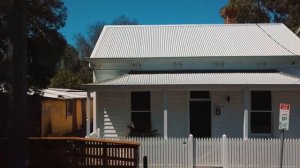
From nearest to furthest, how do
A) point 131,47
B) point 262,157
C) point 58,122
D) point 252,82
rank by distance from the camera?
point 262,157
point 252,82
point 131,47
point 58,122

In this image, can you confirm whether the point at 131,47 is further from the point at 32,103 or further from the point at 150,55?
the point at 32,103

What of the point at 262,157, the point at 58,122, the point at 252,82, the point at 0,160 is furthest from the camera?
the point at 58,122

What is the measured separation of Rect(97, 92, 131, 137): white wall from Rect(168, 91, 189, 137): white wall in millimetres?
1719

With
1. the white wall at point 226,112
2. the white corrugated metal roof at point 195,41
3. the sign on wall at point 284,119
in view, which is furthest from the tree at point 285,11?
the sign on wall at point 284,119

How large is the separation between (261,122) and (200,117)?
2.47 m

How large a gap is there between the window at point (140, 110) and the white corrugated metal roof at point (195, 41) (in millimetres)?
1766

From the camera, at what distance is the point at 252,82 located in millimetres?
20906

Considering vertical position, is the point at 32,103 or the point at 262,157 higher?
the point at 32,103

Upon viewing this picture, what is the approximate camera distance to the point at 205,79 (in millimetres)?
21672

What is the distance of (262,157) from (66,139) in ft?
20.7

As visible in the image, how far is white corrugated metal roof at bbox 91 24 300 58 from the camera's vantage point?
77.9ft

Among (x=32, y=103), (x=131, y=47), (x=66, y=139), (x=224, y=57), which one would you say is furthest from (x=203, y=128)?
(x=66, y=139)

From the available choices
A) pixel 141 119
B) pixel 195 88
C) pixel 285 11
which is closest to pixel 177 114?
pixel 141 119

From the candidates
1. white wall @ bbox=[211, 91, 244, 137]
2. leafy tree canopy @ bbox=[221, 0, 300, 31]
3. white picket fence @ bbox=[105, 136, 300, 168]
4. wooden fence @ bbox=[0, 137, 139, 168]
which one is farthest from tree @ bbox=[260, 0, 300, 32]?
wooden fence @ bbox=[0, 137, 139, 168]
